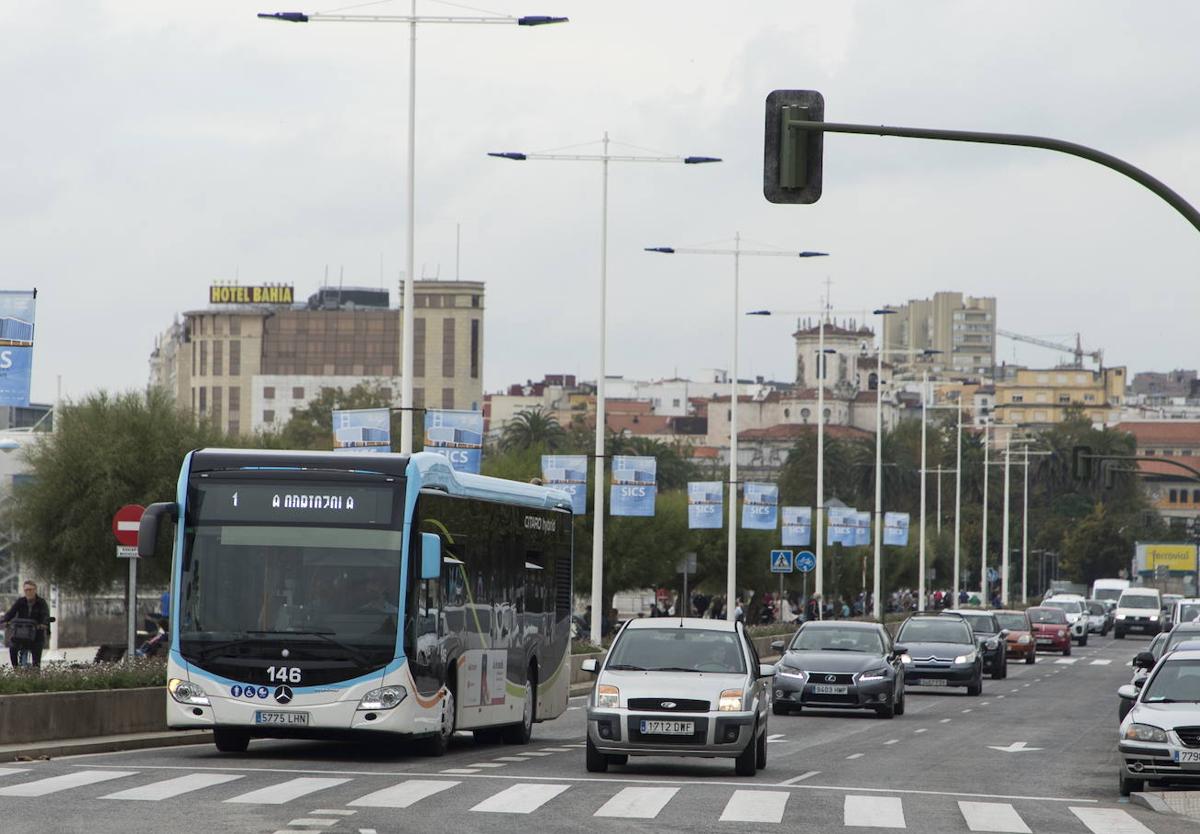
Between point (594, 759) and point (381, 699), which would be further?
point (594, 759)

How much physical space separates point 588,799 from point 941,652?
26762 mm

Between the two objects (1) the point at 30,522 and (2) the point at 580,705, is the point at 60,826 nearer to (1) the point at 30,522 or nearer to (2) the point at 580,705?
(2) the point at 580,705

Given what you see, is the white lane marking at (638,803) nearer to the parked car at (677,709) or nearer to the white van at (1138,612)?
the parked car at (677,709)

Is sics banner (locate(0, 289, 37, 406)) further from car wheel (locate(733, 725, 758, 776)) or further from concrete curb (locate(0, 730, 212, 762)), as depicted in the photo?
car wheel (locate(733, 725, 758, 776))

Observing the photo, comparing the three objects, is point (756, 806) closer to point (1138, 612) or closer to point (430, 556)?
point (430, 556)

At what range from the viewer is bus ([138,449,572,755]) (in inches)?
811

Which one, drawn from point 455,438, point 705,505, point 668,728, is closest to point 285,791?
point 668,728

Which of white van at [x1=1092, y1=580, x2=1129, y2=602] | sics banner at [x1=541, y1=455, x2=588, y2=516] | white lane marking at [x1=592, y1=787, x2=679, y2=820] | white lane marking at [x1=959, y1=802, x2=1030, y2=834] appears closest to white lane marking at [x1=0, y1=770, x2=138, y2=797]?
white lane marking at [x1=592, y1=787, x2=679, y2=820]

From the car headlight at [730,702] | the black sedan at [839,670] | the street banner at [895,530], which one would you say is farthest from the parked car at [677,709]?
the street banner at [895,530]

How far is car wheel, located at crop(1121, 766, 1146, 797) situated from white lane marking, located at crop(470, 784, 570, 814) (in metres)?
5.38

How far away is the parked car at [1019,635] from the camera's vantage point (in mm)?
62344

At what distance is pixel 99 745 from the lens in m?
22.1

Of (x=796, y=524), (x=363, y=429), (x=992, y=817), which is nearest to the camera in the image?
(x=992, y=817)

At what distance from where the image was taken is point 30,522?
53844mm
